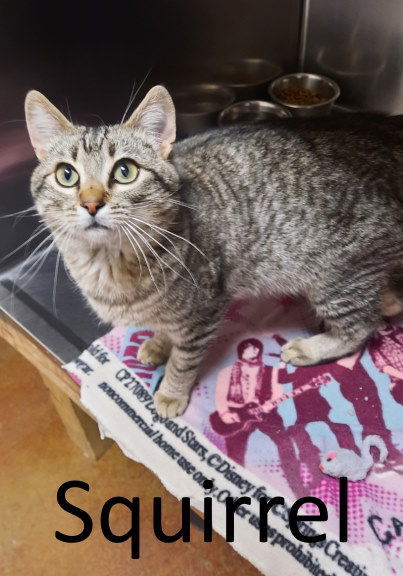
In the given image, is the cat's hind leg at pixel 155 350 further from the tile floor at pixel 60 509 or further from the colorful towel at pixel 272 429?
the tile floor at pixel 60 509

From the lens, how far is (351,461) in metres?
1.11

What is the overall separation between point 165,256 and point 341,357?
1.77ft

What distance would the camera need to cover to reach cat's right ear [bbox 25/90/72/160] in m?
0.93

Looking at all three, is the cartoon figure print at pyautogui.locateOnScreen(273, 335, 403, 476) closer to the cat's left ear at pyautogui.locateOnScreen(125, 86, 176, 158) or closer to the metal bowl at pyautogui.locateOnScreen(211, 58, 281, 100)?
the cat's left ear at pyautogui.locateOnScreen(125, 86, 176, 158)

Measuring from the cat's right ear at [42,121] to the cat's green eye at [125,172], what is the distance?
0.14 metres

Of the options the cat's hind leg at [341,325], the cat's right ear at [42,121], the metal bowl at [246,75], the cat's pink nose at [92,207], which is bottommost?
the cat's hind leg at [341,325]

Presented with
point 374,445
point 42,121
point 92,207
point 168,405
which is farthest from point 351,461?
point 42,121

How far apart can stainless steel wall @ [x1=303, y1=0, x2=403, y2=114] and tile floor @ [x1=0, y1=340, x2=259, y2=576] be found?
1394 millimetres

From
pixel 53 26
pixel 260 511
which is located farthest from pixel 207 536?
pixel 53 26

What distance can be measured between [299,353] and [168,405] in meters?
0.34

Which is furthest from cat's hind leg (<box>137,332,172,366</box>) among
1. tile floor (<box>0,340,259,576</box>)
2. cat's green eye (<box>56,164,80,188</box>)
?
cat's green eye (<box>56,164,80,188</box>)

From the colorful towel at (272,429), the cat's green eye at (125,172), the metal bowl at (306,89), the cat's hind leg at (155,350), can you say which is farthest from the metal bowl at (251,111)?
the cat's green eye at (125,172)

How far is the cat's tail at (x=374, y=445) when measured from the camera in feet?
3.71

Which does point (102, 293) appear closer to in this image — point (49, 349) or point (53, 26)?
point (49, 349)
